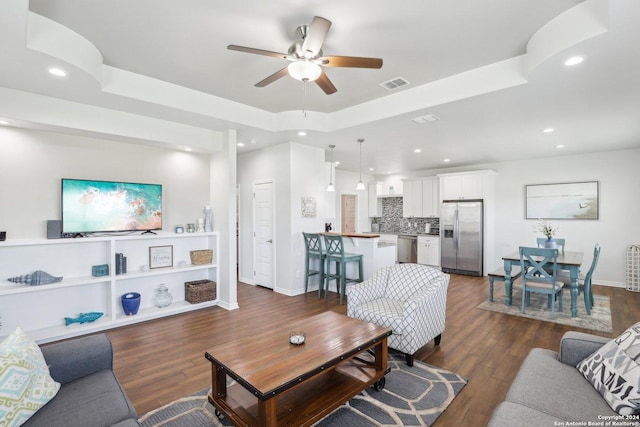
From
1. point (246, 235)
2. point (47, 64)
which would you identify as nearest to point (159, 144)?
point (47, 64)

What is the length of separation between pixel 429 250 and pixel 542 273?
3.70 m

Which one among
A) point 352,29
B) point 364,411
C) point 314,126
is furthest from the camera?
point 314,126

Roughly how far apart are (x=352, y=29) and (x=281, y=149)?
3058mm

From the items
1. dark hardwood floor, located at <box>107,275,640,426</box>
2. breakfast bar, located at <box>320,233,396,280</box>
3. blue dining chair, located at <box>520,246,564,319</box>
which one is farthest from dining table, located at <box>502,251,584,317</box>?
breakfast bar, located at <box>320,233,396,280</box>

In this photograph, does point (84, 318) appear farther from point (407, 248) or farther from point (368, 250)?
A: point (407, 248)

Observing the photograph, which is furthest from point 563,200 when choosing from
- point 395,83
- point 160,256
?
point 160,256

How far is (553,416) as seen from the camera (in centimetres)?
145

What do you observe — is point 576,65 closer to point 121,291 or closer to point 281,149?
point 281,149

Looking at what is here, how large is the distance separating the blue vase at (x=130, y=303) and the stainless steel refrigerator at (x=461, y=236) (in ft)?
21.5

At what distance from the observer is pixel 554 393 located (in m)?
1.63

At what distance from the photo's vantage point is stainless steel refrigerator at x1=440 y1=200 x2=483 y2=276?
718 cm

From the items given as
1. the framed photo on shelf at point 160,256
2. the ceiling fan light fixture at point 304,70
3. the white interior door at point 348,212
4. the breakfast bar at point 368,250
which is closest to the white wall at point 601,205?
the breakfast bar at point 368,250

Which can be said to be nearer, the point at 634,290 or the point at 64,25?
the point at 64,25

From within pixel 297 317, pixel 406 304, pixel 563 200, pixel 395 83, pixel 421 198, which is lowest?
pixel 297 317
